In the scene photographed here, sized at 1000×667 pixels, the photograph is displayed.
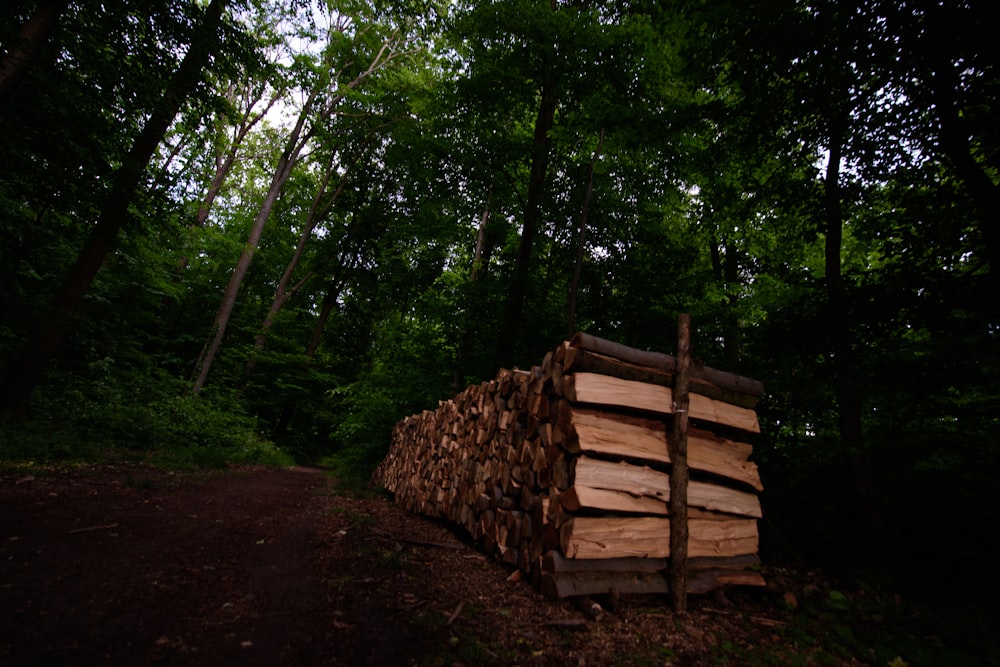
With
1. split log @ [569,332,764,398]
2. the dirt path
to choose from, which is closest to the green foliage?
the dirt path

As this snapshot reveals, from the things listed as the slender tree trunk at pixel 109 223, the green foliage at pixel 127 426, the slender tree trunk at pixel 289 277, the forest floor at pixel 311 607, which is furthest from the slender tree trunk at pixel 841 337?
the slender tree trunk at pixel 289 277

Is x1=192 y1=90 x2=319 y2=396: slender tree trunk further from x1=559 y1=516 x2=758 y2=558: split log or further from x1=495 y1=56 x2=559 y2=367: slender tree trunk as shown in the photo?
x1=559 y1=516 x2=758 y2=558: split log

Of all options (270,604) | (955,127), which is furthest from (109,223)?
(955,127)

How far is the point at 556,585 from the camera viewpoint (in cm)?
317

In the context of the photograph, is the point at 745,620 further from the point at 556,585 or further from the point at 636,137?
the point at 636,137

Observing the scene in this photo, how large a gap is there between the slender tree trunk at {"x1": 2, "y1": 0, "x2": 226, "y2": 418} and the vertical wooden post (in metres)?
8.79

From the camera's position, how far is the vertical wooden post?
3.37 m

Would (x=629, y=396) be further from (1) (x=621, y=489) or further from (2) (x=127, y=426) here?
(2) (x=127, y=426)

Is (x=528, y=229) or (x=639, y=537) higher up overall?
(x=528, y=229)

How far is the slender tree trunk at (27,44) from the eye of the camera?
5047 mm

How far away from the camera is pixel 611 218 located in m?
10.2

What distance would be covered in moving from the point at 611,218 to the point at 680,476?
7.89 metres

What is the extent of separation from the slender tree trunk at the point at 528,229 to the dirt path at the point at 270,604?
457cm

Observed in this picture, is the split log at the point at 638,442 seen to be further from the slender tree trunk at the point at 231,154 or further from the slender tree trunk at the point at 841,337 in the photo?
the slender tree trunk at the point at 231,154
